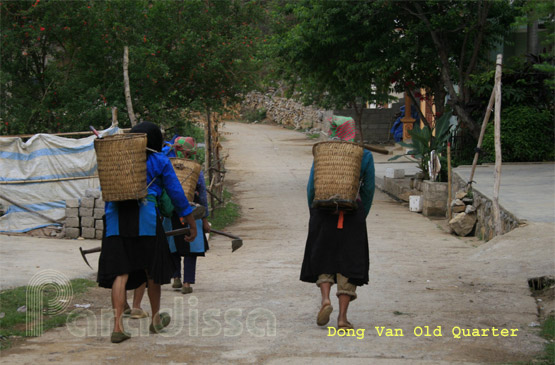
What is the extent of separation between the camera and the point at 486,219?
10875 mm

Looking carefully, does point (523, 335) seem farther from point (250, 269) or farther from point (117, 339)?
point (250, 269)

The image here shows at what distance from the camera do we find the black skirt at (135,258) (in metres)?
5.19

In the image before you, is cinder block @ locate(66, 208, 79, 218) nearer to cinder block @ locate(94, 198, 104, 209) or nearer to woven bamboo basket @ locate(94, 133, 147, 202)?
cinder block @ locate(94, 198, 104, 209)

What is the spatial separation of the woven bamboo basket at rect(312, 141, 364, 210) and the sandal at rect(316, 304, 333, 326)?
77 cm

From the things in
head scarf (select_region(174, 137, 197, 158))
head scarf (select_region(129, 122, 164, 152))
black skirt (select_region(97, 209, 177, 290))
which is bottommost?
black skirt (select_region(97, 209, 177, 290))

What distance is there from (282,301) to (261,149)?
2436 cm

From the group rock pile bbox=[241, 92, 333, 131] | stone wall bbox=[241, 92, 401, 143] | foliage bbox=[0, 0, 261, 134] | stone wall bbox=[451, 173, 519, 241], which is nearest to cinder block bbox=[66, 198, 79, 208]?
foliage bbox=[0, 0, 261, 134]

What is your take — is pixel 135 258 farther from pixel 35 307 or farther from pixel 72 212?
pixel 72 212

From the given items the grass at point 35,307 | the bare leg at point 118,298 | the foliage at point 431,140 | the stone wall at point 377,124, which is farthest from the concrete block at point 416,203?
the stone wall at point 377,124

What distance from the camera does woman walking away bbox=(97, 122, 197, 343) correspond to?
204 inches

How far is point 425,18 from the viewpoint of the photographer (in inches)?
636

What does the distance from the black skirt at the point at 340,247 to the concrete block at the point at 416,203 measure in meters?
9.54

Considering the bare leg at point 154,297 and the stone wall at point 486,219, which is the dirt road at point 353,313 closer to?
the bare leg at point 154,297

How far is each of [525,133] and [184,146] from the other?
9786mm
